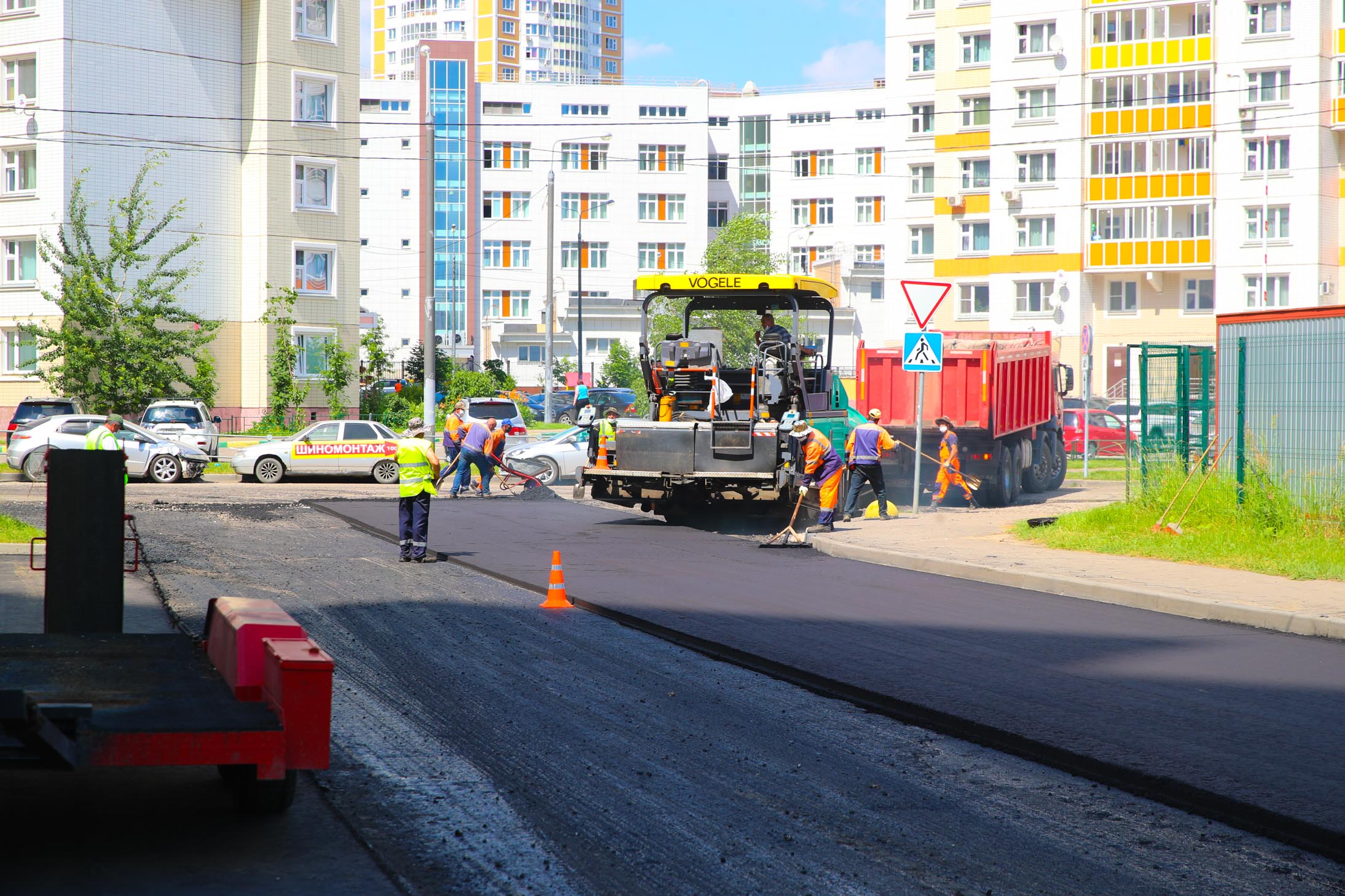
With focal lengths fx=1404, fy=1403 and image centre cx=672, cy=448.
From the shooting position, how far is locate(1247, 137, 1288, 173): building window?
56.8 m

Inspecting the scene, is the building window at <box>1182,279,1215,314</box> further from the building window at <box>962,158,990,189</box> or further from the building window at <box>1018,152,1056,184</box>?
the building window at <box>962,158,990,189</box>

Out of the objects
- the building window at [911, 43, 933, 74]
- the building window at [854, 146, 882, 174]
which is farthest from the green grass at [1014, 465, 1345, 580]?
the building window at [854, 146, 882, 174]

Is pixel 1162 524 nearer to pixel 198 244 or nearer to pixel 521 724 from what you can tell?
pixel 521 724

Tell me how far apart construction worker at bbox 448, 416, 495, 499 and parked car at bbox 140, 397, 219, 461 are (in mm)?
9415

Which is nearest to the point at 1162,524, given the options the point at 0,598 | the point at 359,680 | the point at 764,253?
the point at 359,680

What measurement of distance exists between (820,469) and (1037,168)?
1895 inches

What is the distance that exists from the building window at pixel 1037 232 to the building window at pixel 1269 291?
8.52 meters

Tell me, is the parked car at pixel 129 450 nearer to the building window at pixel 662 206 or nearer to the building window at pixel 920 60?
the building window at pixel 920 60

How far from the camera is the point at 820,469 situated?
61.1ft

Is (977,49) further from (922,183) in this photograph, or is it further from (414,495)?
(414,495)

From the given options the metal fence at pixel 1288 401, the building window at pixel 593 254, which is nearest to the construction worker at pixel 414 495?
the metal fence at pixel 1288 401

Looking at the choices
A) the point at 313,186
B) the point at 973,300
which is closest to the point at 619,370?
the point at 973,300

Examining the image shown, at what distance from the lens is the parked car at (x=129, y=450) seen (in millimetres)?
28891

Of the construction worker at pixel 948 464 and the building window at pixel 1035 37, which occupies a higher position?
the building window at pixel 1035 37
